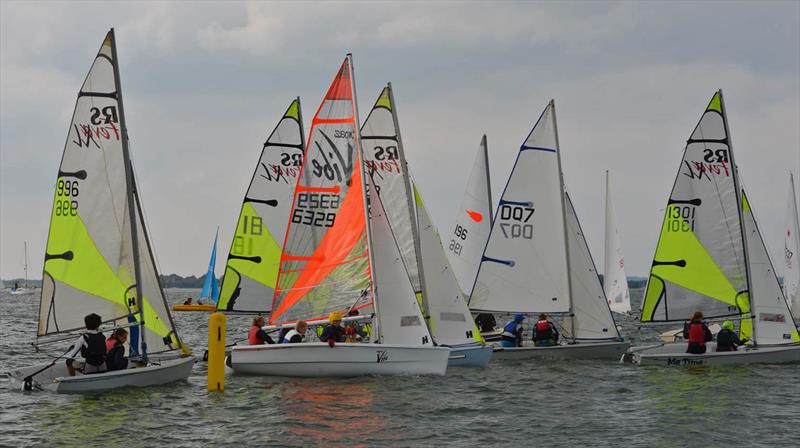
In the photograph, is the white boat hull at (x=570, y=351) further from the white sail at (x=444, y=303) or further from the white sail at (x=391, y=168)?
the white sail at (x=391, y=168)

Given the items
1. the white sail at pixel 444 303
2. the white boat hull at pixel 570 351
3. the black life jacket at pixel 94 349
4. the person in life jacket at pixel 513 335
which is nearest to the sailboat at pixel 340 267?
the white sail at pixel 444 303

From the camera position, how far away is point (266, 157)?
3017 cm

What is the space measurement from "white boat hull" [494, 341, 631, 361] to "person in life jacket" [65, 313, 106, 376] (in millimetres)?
11175

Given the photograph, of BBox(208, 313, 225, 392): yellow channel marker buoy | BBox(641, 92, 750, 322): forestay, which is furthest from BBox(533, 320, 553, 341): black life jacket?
BBox(208, 313, 225, 392): yellow channel marker buoy

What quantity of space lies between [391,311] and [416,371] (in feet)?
4.63

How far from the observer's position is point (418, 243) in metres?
25.5

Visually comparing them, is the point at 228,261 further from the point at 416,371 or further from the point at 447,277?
the point at 416,371

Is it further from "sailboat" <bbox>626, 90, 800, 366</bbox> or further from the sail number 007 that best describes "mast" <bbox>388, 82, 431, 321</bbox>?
the sail number 007

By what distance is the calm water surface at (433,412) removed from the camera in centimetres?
1582

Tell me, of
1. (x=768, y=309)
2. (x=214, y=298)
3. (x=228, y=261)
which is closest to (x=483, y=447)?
(x=768, y=309)

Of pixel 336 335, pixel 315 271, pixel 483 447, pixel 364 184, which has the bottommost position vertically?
pixel 483 447

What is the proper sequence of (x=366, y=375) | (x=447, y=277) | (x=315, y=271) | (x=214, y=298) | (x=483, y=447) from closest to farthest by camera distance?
(x=483, y=447) < (x=366, y=375) < (x=315, y=271) < (x=447, y=277) < (x=214, y=298)

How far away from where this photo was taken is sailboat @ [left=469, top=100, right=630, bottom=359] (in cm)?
2791

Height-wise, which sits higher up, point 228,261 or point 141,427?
point 228,261
